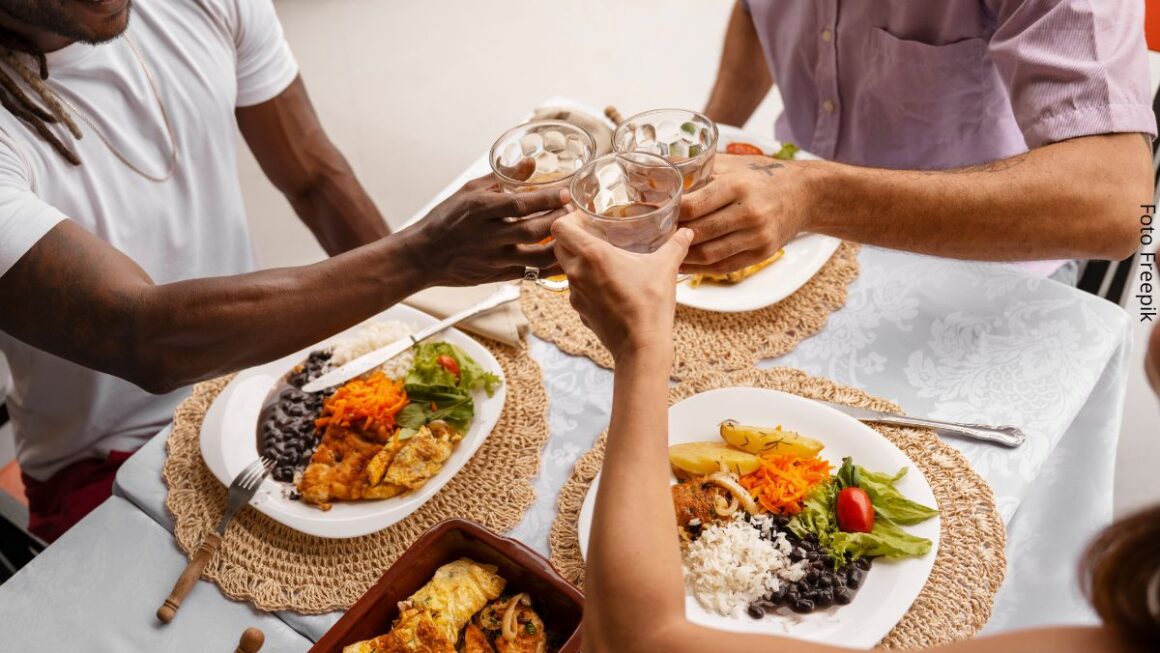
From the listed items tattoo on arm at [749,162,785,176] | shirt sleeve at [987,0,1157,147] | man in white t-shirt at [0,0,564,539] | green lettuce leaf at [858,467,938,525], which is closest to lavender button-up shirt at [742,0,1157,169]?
shirt sleeve at [987,0,1157,147]

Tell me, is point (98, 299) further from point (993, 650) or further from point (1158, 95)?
point (1158, 95)

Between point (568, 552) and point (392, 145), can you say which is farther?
point (392, 145)

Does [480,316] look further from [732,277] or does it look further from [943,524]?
[943,524]

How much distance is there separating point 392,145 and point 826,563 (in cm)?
374

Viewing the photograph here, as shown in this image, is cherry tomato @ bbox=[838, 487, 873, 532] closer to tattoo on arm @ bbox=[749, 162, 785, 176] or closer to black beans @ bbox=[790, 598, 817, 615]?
black beans @ bbox=[790, 598, 817, 615]

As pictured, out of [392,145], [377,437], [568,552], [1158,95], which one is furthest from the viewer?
[392,145]

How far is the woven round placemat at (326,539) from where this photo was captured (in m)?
1.40

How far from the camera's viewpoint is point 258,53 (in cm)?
216

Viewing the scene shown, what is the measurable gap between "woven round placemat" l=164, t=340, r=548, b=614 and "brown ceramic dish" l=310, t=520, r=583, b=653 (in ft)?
0.51

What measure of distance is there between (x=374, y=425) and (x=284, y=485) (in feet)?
0.62

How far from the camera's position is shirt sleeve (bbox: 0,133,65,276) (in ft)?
4.97

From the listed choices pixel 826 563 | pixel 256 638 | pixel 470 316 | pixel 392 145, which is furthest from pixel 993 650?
pixel 392 145

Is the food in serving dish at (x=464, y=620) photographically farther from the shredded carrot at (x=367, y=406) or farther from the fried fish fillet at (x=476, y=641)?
the shredded carrot at (x=367, y=406)

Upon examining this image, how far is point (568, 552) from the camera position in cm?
140
